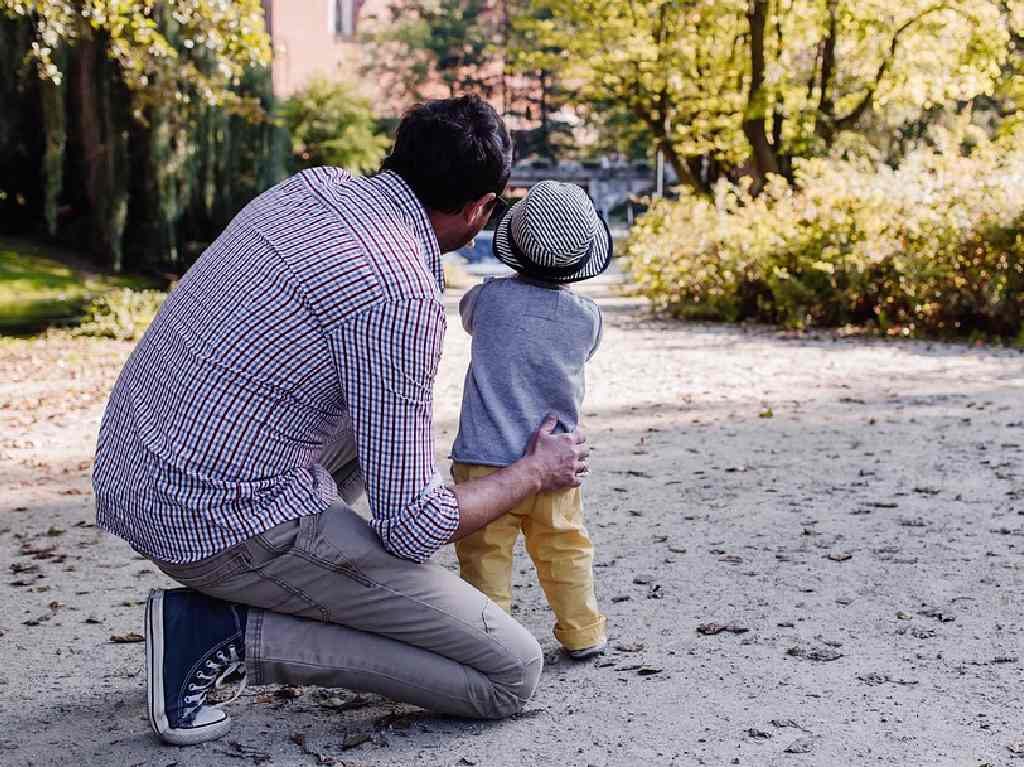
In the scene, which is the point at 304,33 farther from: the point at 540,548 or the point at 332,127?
the point at 540,548

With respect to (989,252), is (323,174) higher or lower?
higher

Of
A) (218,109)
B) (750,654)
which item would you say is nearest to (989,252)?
(218,109)

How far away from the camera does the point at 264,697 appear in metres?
3.71

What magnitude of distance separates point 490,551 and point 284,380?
1.04 metres

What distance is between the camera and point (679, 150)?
24.5 meters

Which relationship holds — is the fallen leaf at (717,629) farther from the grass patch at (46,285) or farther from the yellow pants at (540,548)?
the grass patch at (46,285)

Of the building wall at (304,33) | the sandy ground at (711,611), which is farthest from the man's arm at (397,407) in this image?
the building wall at (304,33)

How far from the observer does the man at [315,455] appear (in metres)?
2.95

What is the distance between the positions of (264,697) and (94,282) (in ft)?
43.2

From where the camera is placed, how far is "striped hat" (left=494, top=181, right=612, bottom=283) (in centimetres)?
364

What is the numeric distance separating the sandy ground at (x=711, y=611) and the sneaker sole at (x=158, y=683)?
0.04m

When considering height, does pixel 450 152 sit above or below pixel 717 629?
above

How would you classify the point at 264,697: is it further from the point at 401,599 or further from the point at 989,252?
the point at 989,252

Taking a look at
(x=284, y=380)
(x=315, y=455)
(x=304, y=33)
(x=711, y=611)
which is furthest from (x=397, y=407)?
(x=304, y=33)
